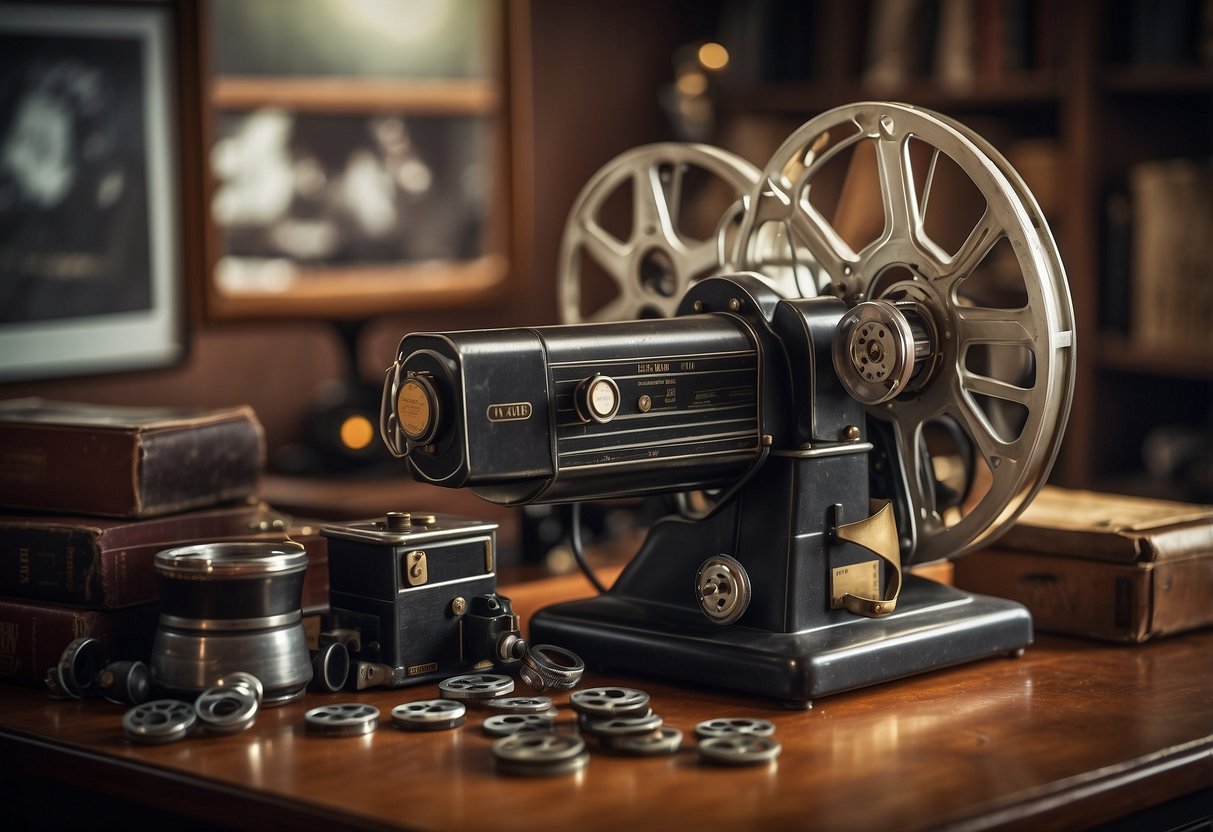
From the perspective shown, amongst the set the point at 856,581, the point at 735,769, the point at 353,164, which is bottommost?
Result: the point at 735,769

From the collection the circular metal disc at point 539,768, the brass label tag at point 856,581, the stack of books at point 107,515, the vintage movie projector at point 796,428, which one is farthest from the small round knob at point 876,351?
the stack of books at point 107,515

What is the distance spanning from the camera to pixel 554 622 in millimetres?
1854

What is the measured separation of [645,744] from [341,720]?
0.94 ft

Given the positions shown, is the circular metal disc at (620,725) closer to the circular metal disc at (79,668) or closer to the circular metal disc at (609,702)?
the circular metal disc at (609,702)

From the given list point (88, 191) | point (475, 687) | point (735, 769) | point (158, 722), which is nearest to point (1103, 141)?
point (88, 191)

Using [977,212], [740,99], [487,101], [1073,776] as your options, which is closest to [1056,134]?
[740,99]

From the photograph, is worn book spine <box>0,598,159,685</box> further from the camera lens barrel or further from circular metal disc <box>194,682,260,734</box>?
the camera lens barrel

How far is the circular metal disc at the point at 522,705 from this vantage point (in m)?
1.60

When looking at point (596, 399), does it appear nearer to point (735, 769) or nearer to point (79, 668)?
point (735, 769)

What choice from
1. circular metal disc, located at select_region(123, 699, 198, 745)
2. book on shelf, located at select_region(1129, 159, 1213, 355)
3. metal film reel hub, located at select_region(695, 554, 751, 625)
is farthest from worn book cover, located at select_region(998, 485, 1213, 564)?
book on shelf, located at select_region(1129, 159, 1213, 355)

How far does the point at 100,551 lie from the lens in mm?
1711

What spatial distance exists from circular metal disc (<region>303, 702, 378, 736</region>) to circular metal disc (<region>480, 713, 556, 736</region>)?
0.11 metres

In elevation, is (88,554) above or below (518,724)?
above

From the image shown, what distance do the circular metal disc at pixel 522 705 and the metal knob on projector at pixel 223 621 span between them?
0.67ft
